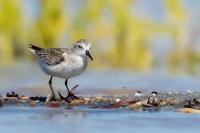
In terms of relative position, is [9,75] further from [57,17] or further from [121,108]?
[121,108]

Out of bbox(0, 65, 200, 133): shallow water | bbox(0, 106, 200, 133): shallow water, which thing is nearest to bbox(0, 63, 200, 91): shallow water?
bbox(0, 65, 200, 133): shallow water

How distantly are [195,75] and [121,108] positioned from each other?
615cm

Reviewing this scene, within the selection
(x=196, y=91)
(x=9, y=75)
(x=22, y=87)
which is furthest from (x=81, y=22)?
(x=196, y=91)

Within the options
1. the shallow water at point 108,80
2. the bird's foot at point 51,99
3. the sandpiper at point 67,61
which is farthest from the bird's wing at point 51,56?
the shallow water at point 108,80

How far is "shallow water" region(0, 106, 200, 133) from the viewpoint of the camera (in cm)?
1055

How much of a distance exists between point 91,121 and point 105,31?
821cm

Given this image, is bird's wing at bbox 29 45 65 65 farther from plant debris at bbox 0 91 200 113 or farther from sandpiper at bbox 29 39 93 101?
plant debris at bbox 0 91 200 113

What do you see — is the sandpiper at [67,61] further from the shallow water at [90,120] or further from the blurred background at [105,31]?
the blurred background at [105,31]

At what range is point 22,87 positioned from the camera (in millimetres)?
16156

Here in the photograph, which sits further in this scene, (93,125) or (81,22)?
(81,22)

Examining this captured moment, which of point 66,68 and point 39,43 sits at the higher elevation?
point 39,43


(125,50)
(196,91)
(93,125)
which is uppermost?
(125,50)

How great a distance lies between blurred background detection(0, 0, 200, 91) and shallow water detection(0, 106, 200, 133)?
6082 mm

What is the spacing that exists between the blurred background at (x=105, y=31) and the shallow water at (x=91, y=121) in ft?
20.0
